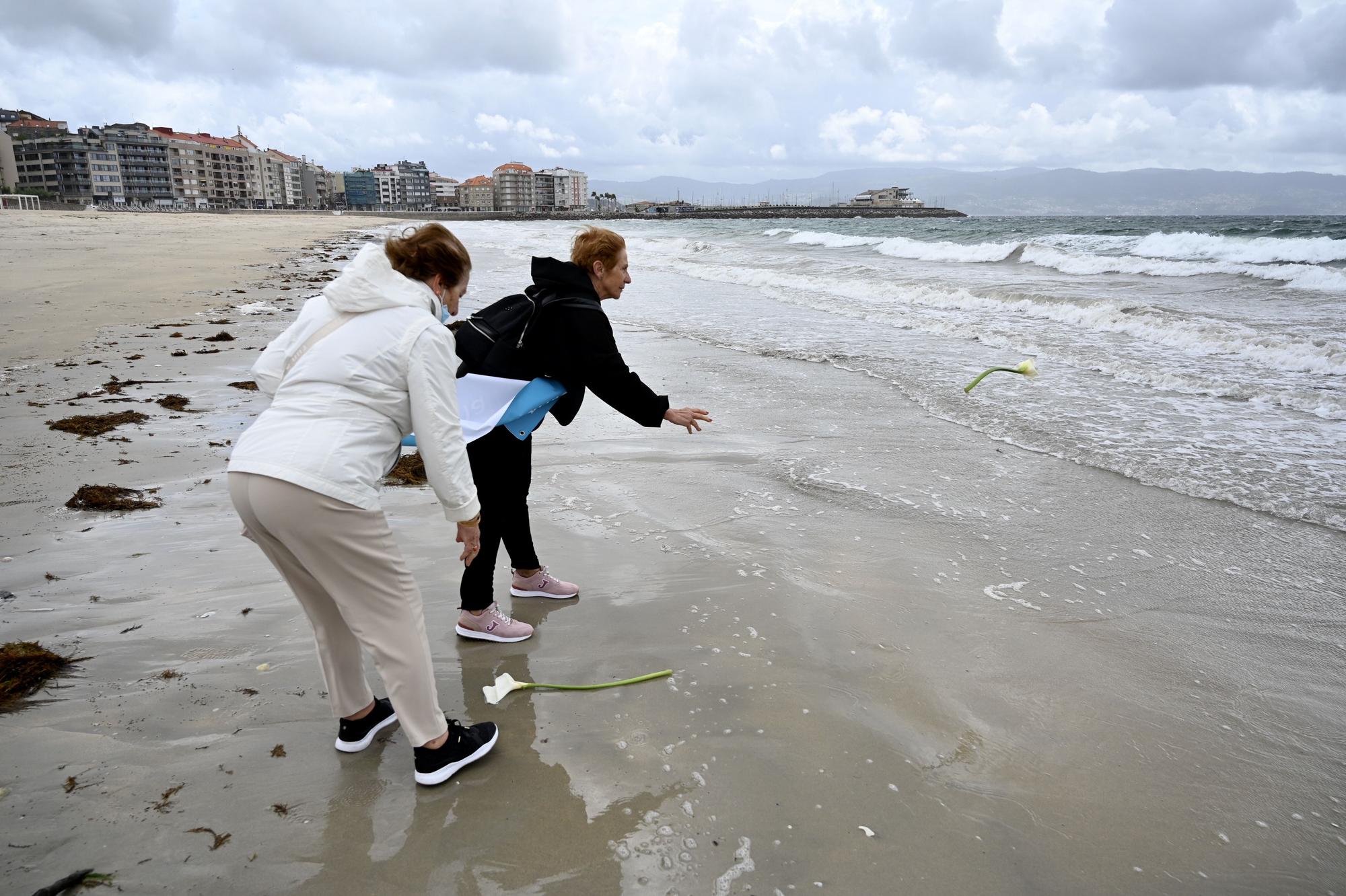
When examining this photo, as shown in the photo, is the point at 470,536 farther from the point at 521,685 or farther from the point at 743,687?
the point at 743,687

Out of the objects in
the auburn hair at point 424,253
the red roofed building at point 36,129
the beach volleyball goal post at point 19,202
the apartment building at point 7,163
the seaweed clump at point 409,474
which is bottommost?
the seaweed clump at point 409,474

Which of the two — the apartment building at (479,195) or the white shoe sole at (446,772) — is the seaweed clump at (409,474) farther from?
the apartment building at (479,195)

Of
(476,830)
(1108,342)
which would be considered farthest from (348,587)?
(1108,342)

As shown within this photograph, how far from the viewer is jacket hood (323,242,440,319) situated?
2.21 meters

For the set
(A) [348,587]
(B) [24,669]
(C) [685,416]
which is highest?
(C) [685,416]

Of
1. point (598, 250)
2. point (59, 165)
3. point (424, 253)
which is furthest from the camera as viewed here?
point (59, 165)

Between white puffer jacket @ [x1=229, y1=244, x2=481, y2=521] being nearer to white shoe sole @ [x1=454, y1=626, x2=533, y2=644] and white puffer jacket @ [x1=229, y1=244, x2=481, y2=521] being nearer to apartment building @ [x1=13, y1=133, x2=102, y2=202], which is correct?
white shoe sole @ [x1=454, y1=626, x2=533, y2=644]

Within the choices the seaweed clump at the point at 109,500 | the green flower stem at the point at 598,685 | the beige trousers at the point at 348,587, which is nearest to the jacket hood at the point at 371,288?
the beige trousers at the point at 348,587

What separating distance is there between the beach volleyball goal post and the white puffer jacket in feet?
322

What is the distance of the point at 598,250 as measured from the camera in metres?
3.29

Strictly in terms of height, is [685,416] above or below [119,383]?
above

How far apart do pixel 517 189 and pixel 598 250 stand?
19287cm

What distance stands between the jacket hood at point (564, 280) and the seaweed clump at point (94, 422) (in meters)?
4.52

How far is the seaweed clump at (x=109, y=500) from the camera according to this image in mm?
4457
